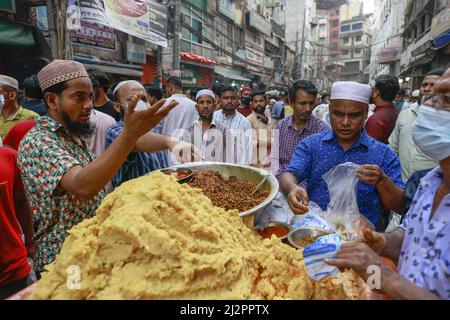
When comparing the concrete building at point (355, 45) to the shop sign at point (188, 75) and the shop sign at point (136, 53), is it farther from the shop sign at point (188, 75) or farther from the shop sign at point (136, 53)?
the shop sign at point (136, 53)

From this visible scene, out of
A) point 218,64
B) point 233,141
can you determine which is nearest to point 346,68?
point 218,64

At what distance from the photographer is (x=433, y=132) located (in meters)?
1.19

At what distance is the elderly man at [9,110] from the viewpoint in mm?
4492

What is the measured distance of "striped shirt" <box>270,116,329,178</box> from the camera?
405cm

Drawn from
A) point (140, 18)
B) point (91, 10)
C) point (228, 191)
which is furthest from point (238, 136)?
point (140, 18)

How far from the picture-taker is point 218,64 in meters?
23.0

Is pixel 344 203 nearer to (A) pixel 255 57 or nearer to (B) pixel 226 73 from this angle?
(B) pixel 226 73

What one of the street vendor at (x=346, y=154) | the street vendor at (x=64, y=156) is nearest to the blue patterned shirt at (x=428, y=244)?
the street vendor at (x=346, y=154)

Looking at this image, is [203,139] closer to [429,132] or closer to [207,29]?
[429,132]

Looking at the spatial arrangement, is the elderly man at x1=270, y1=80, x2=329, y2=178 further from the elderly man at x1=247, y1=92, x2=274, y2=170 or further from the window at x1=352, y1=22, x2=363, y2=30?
the window at x1=352, y1=22, x2=363, y2=30

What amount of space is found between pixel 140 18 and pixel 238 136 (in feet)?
27.1

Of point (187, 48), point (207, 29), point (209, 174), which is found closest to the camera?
point (209, 174)

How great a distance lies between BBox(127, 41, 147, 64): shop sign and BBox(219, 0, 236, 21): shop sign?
11197mm

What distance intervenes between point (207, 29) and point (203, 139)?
63.8 ft
